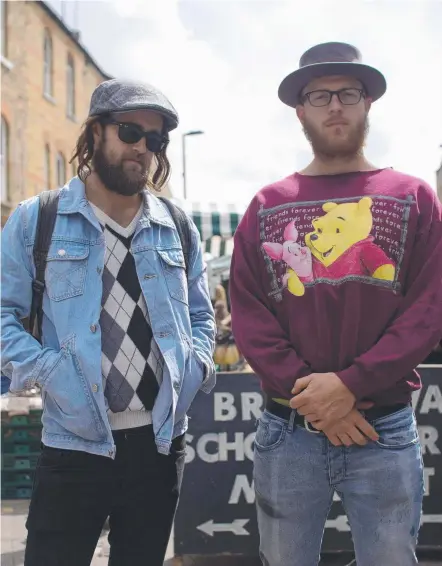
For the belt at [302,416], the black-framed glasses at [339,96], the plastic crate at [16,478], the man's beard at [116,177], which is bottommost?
the plastic crate at [16,478]

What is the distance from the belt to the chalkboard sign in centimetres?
149

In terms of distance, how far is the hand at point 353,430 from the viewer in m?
1.94

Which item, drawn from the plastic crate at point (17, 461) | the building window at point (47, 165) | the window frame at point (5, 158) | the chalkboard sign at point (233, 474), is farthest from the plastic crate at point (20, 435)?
the building window at point (47, 165)

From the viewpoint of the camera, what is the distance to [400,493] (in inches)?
76.5

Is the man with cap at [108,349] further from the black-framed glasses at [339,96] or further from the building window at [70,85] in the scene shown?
the building window at [70,85]

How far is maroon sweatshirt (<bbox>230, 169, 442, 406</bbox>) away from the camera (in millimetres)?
1954

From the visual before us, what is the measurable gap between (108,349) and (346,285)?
0.80 m

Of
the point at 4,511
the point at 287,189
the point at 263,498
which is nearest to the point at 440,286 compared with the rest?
the point at 287,189

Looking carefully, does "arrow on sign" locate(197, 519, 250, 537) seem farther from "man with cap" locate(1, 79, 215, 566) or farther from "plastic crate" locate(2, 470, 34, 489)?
"plastic crate" locate(2, 470, 34, 489)

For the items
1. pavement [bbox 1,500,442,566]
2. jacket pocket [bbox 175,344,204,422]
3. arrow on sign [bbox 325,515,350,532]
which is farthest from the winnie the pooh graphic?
pavement [bbox 1,500,442,566]

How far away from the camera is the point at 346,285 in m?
2.01

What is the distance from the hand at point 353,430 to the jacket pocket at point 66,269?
0.92 meters

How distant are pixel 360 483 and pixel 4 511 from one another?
3857 millimetres

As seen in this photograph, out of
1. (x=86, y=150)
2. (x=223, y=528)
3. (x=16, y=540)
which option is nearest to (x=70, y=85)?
(x=16, y=540)
